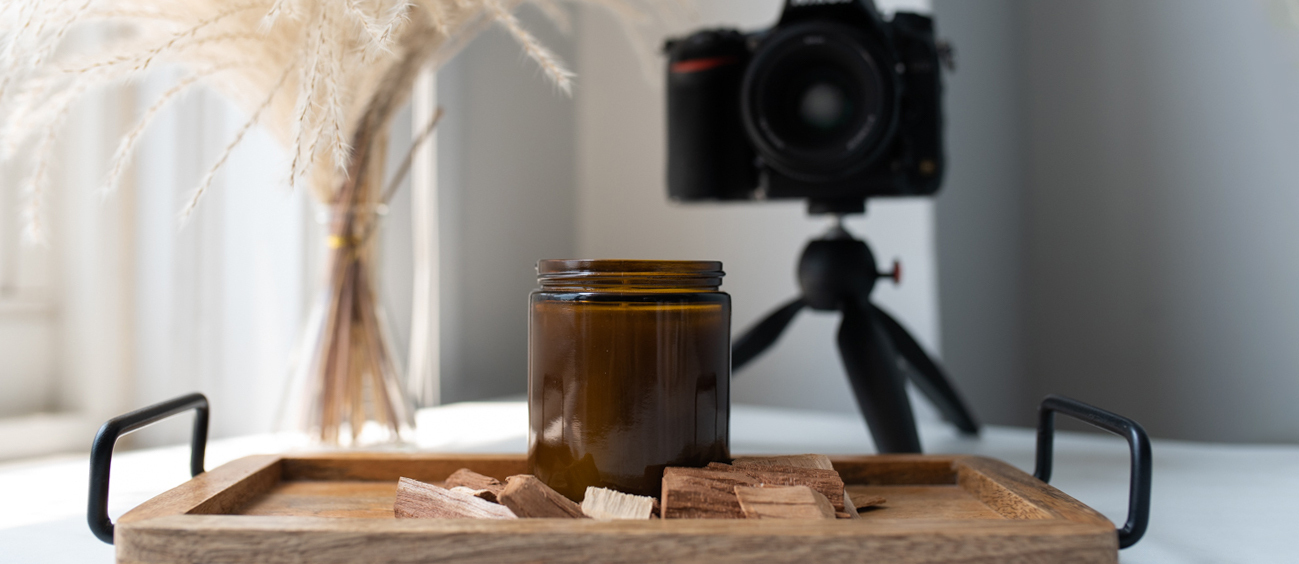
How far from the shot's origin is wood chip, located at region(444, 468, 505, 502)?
1.17 feet

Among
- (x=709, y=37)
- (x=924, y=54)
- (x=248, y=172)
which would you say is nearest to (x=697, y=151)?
(x=709, y=37)

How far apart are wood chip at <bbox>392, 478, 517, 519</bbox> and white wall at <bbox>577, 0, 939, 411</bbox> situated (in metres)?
0.70

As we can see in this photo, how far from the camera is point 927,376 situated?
0.73 meters

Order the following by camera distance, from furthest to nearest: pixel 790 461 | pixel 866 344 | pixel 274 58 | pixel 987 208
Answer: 1. pixel 987 208
2. pixel 866 344
3. pixel 274 58
4. pixel 790 461

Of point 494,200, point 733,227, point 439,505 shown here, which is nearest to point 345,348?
point 439,505

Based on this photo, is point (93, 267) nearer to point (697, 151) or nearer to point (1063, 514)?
point (697, 151)

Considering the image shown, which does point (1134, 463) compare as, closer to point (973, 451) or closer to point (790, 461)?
point (790, 461)

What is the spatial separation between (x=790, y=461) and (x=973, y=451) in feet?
1.21

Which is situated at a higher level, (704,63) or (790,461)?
(704,63)

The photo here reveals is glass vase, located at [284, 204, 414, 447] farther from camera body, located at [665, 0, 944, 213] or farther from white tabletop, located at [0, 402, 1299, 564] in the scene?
camera body, located at [665, 0, 944, 213]

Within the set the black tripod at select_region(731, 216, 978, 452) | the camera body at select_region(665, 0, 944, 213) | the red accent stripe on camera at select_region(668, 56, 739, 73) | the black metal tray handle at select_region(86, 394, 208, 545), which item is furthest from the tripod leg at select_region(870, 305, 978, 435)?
the black metal tray handle at select_region(86, 394, 208, 545)

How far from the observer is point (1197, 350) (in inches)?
37.6

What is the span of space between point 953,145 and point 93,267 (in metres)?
0.97

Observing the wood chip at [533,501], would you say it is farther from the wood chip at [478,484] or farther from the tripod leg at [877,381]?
the tripod leg at [877,381]
